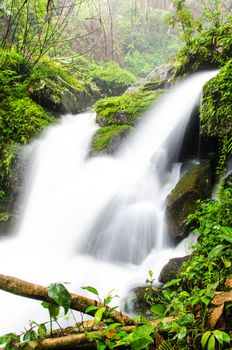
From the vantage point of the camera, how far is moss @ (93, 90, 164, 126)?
632 cm

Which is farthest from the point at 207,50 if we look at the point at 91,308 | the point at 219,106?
the point at 91,308

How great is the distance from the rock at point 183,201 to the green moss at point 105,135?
2007 millimetres

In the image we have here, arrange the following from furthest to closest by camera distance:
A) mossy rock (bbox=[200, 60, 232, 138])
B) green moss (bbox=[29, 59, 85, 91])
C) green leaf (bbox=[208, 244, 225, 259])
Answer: green moss (bbox=[29, 59, 85, 91]) → mossy rock (bbox=[200, 60, 232, 138]) → green leaf (bbox=[208, 244, 225, 259])

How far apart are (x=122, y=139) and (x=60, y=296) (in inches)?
180

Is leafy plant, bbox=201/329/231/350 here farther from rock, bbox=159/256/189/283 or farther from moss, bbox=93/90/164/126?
moss, bbox=93/90/164/126

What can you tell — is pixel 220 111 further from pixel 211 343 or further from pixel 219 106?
pixel 211 343

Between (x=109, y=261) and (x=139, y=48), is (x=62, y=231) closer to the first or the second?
(x=109, y=261)

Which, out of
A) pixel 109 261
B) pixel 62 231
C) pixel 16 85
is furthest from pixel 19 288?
pixel 16 85

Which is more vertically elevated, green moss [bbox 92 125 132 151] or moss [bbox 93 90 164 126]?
moss [bbox 93 90 164 126]

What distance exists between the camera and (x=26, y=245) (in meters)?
4.54

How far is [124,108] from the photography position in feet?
21.1

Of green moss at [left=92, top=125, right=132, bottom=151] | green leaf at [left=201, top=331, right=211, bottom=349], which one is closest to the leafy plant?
green leaf at [left=201, top=331, right=211, bottom=349]

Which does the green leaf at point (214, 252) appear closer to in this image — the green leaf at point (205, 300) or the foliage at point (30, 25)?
the green leaf at point (205, 300)

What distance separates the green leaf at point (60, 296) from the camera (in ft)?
4.41
